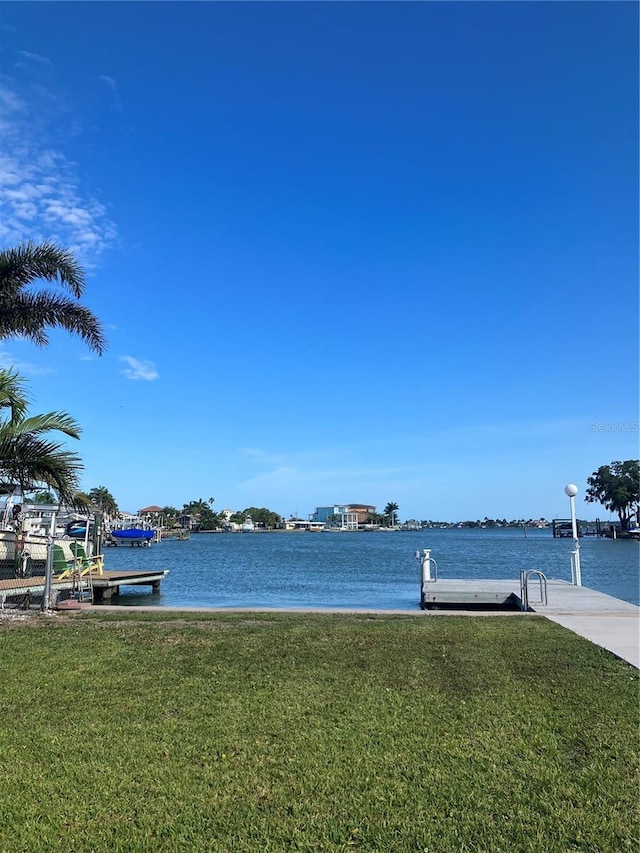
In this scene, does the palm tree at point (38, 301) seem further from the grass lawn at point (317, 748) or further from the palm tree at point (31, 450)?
the grass lawn at point (317, 748)

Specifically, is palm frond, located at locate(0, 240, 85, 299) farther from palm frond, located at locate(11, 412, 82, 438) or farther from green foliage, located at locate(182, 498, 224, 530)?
green foliage, located at locate(182, 498, 224, 530)

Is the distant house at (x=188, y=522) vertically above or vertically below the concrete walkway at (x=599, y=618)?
above

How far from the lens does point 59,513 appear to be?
15.7 metres

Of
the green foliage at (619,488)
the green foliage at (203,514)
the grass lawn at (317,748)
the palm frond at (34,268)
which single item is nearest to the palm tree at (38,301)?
the palm frond at (34,268)

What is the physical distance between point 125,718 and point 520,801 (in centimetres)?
315

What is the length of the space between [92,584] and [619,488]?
111 meters

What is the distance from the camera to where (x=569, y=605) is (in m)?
13.8

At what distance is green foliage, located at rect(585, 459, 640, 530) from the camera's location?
112562mm

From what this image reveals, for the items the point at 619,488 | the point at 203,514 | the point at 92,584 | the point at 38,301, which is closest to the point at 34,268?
the point at 38,301

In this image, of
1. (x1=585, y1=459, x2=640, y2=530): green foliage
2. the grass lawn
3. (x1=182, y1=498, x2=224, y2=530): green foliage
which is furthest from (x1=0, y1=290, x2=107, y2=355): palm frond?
(x1=182, y1=498, x2=224, y2=530): green foliage

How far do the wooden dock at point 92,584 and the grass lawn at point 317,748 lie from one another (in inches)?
210

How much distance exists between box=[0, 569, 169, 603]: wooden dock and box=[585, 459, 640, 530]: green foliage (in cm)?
10428

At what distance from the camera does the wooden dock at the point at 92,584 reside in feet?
43.5

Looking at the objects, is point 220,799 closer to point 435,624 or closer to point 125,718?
point 125,718
